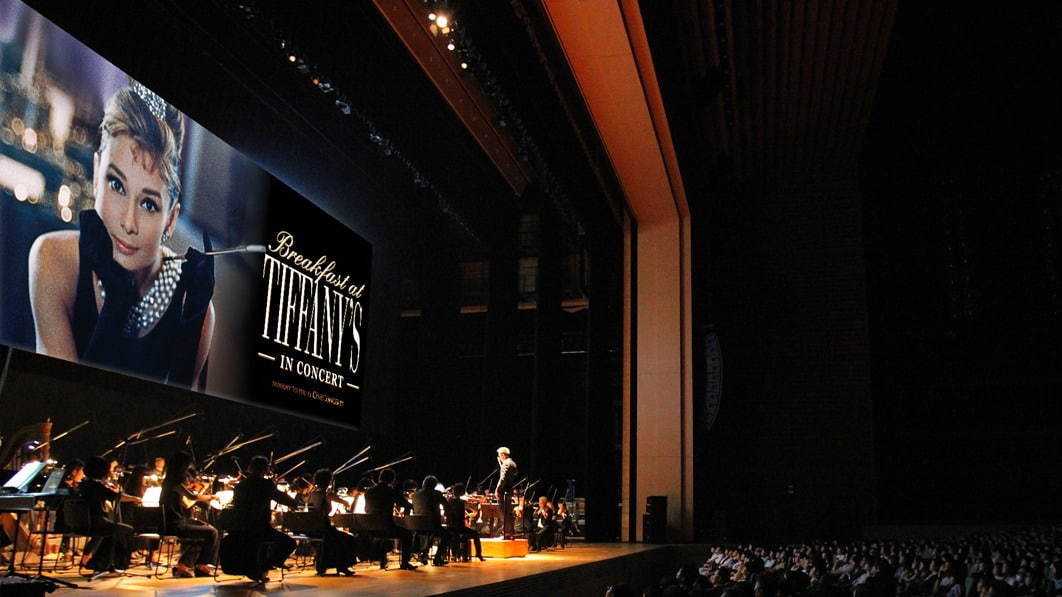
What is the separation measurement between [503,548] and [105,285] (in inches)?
200

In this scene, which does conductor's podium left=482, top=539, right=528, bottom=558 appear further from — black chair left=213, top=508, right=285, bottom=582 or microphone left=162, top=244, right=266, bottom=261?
black chair left=213, top=508, right=285, bottom=582

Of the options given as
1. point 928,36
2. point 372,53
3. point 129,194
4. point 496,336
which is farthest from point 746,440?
point 129,194

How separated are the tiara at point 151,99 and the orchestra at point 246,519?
359 cm

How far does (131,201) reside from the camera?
906 cm

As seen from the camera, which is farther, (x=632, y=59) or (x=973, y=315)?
(x=973, y=315)

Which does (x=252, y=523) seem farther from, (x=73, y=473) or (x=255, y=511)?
(x=73, y=473)

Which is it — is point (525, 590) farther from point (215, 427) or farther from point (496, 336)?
point (496, 336)

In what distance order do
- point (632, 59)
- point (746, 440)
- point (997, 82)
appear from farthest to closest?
1. point (746, 440)
2. point (997, 82)
3. point (632, 59)

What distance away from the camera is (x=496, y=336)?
16.4 metres

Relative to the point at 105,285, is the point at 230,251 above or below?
above

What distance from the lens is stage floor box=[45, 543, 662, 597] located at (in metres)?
5.85

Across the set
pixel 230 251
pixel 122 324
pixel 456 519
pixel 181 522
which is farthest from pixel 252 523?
pixel 230 251

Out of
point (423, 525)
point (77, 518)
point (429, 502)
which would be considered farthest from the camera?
point (429, 502)

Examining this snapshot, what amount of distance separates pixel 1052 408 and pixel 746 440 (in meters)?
5.73
